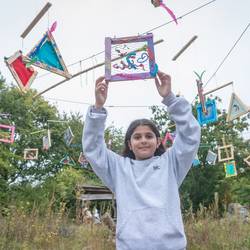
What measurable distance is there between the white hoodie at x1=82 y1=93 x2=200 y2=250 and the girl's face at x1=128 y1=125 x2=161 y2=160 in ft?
0.12

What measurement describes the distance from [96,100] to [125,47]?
65cm

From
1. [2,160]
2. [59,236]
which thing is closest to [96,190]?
[2,160]

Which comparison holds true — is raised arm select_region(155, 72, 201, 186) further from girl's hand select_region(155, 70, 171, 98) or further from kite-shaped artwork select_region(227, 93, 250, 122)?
kite-shaped artwork select_region(227, 93, 250, 122)

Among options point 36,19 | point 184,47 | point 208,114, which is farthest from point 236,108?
point 36,19

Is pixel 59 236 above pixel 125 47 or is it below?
below

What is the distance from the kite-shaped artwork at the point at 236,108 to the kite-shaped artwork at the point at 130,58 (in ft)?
9.42

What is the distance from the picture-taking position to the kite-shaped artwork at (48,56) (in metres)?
3.33

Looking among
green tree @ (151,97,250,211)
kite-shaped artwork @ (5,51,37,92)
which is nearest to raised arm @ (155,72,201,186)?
kite-shaped artwork @ (5,51,37,92)

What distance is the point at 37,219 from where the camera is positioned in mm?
4625

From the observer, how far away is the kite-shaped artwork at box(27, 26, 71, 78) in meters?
3.33

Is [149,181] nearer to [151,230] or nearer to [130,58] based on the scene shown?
[151,230]

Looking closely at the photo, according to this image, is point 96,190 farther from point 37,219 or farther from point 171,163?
point 171,163

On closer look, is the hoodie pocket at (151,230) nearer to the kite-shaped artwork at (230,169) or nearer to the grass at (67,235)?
the grass at (67,235)

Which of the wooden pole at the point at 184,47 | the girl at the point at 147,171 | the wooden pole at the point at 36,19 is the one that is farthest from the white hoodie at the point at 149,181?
the wooden pole at the point at 184,47
